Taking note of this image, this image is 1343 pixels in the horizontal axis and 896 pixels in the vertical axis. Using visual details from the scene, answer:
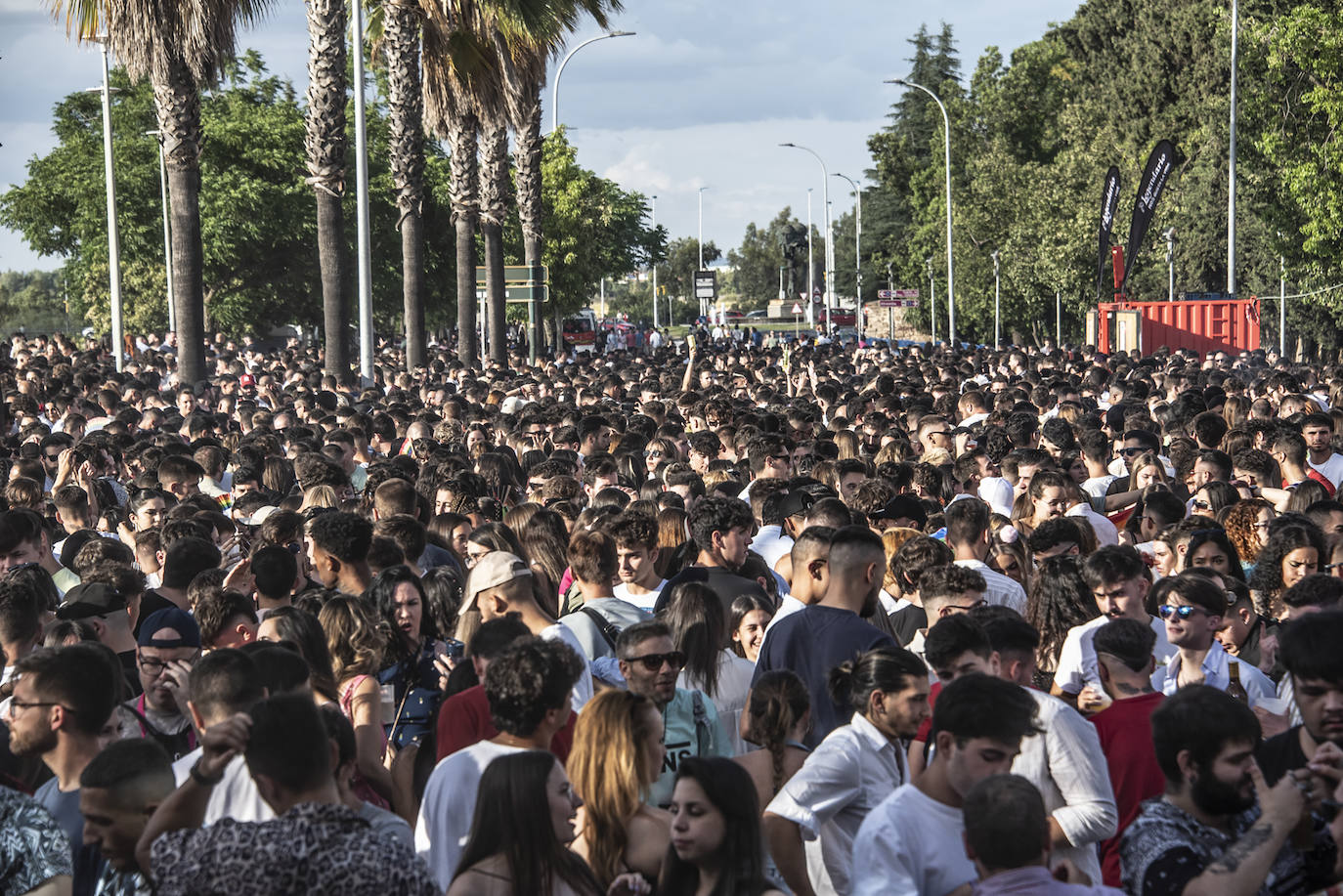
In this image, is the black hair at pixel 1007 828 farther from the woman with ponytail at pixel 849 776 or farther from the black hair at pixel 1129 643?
the black hair at pixel 1129 643

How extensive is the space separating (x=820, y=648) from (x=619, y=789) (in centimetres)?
151

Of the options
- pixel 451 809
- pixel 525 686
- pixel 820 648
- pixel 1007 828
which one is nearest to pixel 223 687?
pixel 451 809

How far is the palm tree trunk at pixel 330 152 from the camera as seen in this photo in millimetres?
24562

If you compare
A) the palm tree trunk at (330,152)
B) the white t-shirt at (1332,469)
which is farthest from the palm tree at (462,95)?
the white t-shirt at (1332,469)

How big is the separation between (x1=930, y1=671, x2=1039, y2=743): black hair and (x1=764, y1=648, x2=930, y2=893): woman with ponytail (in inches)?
21.8

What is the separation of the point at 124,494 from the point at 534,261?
101ft

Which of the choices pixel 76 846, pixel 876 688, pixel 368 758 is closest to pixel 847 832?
pixel 876 688

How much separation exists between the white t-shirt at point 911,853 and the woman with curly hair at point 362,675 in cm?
190

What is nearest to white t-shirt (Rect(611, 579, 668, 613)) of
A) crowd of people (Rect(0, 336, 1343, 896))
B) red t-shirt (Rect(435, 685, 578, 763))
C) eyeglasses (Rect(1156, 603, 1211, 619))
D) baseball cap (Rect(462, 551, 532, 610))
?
crowd of people (Rect(0, 336, 1343, 896))

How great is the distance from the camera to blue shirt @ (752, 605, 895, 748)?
5812 mm

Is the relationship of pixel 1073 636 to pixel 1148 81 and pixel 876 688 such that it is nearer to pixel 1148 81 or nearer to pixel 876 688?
pixel 876 688

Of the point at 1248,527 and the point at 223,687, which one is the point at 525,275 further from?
the point at 223,687

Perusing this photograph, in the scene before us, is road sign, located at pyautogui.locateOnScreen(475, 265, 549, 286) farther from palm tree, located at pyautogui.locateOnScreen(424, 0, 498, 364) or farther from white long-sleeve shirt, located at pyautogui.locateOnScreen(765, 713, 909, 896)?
white long-sleeve shirt, located at pyautogui.locateOnScreen(765, 713, 909, 896)

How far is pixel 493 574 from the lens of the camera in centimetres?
643
